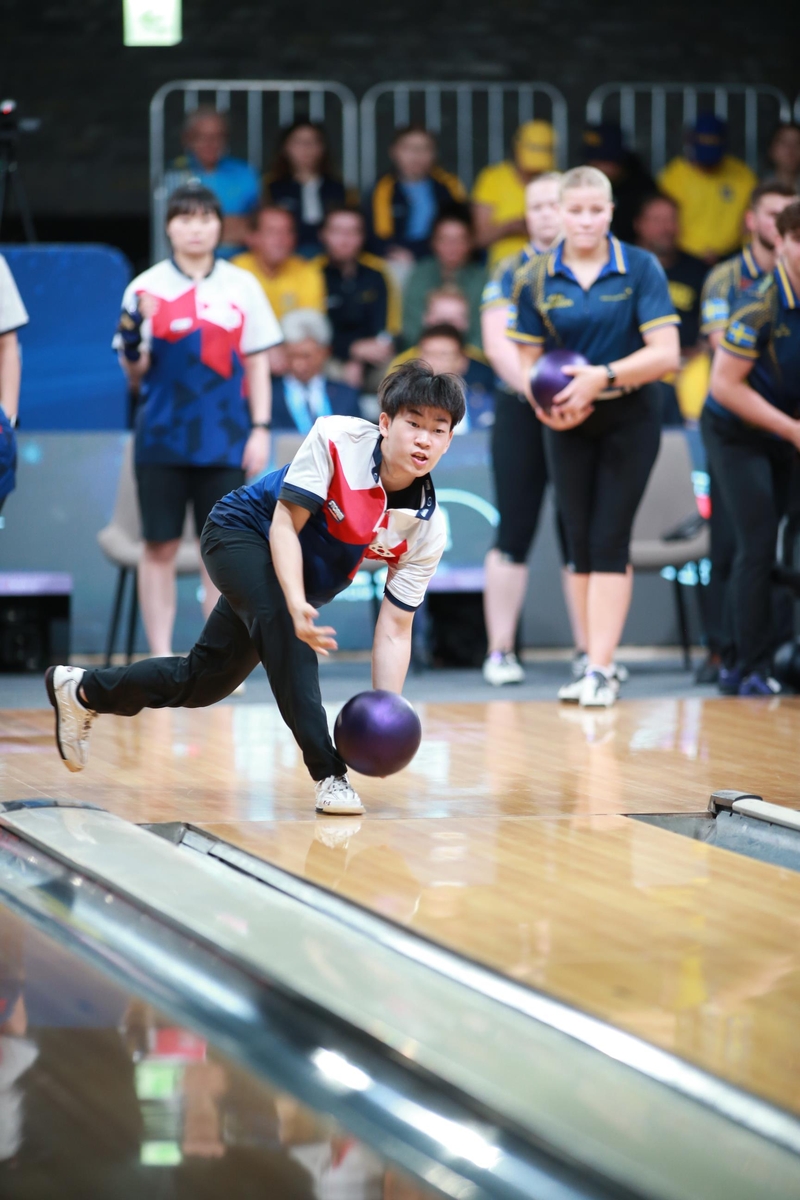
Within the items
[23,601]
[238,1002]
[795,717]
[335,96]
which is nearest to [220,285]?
[23,601]

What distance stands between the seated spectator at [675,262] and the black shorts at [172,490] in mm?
4069

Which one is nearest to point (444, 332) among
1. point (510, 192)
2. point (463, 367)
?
point (463, 367)

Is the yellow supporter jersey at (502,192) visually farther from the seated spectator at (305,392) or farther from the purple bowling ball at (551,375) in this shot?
the purple bowling ball at (551,375)

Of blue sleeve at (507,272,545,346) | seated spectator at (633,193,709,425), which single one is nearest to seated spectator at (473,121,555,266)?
seated spectator at (633,193,709,425)

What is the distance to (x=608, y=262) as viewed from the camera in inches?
184

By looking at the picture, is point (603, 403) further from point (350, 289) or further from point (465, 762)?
point (350, 289)

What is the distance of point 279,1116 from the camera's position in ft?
5.27

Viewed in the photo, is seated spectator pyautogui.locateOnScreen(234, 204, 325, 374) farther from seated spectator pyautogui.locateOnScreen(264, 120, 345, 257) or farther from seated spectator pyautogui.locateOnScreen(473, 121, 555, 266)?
seated spectator pyautogui.locateOnScreen(473, 121, 555, 266)

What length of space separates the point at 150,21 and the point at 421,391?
27.7 feet

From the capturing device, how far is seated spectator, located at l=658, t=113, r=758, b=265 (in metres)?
9.03

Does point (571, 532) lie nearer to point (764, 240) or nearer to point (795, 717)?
point (795, 717)

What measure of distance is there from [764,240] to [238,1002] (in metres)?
4.27

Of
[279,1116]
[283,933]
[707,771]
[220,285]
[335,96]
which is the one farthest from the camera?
[335,96]

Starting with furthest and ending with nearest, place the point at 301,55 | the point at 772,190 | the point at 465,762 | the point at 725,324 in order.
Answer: the point at 301,55
the point at 725,324
the point at 772,190
the point at 465,762
